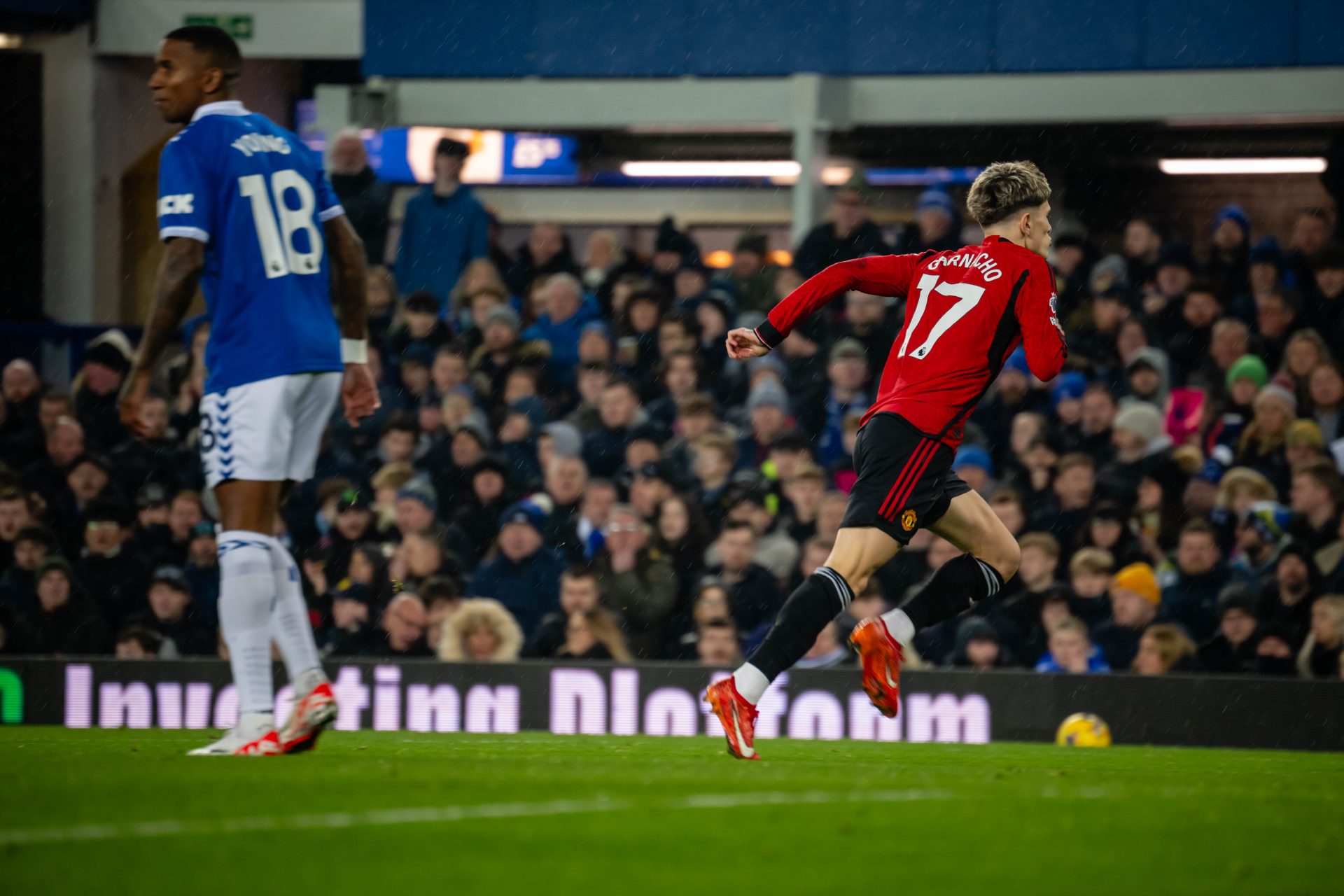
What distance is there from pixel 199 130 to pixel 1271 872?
12.5ft

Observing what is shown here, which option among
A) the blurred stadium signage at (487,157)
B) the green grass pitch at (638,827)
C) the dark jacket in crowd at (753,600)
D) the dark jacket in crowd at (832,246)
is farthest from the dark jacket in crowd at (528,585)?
the blurred stadium signage at (487,157)

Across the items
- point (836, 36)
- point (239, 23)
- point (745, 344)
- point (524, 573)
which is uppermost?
point (239, 23)

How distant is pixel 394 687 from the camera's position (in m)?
10.8

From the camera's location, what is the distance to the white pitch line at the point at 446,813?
411cm

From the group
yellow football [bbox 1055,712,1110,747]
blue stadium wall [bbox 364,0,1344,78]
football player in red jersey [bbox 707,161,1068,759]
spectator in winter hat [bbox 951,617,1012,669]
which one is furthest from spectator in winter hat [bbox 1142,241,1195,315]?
football player in red jersey [bbox 707,161,1068,759]

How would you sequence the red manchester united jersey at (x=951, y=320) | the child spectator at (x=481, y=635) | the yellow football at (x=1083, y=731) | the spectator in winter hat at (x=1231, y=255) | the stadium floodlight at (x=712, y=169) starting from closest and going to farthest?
the red manchester united jersey at (x=951, y=320) → the yellow football at (x=1083, y=731) → the child spectator at (x=481, y=635) → the spectator in winter hat at (x=1231, y=255) → the stadium floodlight at (x=712, y=169)

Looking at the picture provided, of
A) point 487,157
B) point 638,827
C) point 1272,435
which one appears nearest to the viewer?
point 638,827

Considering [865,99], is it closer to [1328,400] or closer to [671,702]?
[1328,400]

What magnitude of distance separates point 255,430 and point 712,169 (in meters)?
12.8

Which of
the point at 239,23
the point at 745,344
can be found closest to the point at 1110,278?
the point at 745,344

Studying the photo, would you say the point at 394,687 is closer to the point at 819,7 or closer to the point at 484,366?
the point at 484,366

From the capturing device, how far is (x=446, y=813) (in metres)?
4.46

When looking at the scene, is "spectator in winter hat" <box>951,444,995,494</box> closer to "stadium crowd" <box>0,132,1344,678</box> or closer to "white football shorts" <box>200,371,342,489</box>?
"stadium crowd" <box>0,132,1344,678</box>

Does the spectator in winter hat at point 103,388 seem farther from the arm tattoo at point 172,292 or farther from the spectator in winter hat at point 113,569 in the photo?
the arm tattoo at point 172,292
